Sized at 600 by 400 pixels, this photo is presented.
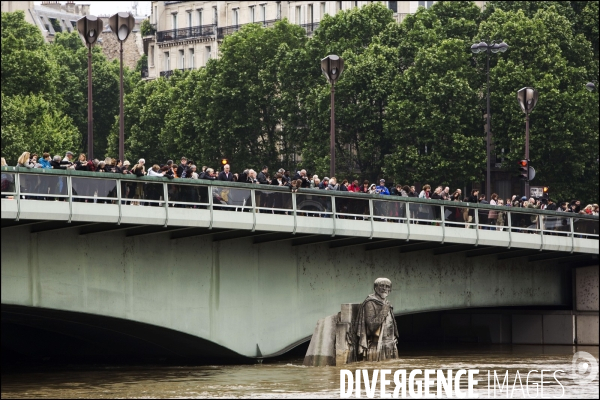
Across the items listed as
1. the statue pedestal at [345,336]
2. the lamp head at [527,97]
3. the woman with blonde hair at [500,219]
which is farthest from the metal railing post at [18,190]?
the lamp head at [527,97]

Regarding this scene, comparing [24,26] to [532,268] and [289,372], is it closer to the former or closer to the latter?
[532,268]

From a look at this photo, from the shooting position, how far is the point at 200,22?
11594 cm

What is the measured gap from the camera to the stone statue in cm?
4103

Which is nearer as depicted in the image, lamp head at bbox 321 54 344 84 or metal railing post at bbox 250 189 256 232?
metal railing post at bbox 250 189 256 232

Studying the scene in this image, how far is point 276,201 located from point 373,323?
416 centimetres

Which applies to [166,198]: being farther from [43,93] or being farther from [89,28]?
[43,93]

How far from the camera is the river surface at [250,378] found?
114 ft

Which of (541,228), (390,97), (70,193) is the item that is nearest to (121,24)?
(70,193)

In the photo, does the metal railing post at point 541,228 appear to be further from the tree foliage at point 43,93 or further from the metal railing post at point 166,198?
the tree foliage at point 43,93

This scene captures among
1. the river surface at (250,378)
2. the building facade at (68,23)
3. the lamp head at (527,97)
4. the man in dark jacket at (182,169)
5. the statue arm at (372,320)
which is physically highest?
the building facade at (68,23)

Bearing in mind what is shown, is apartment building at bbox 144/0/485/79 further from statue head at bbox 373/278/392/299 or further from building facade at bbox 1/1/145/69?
statue head at bbox 373/278/392/299

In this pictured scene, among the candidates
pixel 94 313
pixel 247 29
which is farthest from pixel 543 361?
pixel 247 29

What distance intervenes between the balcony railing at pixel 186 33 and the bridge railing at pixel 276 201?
220ft

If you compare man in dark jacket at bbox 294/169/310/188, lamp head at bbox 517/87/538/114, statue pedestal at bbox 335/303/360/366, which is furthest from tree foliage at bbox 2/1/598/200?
statue pedestal at bbox 335/303/360/366
